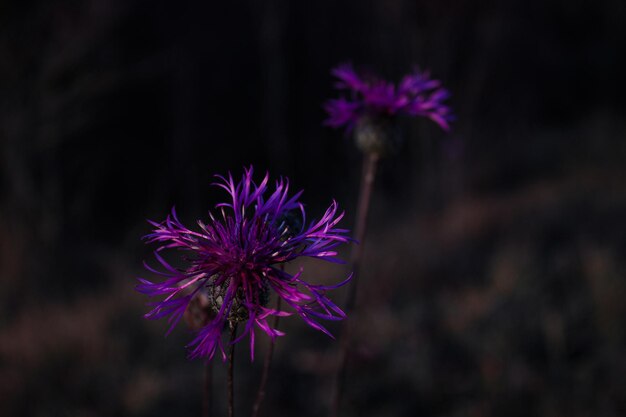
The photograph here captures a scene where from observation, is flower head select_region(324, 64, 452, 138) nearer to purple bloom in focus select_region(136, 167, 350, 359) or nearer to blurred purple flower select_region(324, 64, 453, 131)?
blurred purple flower select_region(324, 64, 453, 131)

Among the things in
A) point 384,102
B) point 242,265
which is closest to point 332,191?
point 384,102

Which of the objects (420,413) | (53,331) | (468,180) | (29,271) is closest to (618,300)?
(420,413)

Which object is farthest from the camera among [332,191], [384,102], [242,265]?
[332,191]

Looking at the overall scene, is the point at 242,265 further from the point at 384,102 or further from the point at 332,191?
the point at 332,191

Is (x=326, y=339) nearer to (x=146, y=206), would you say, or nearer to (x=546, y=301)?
(x=546, y=301)

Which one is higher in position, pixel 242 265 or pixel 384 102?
pixel 384 102

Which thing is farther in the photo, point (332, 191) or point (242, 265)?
point (332, 191)

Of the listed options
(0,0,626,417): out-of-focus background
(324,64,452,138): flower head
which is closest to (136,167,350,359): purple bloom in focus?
(324,64,452,138): flower head

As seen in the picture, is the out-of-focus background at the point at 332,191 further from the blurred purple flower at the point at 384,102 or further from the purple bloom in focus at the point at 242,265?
the purple bloom in focus at the point at 242,265
